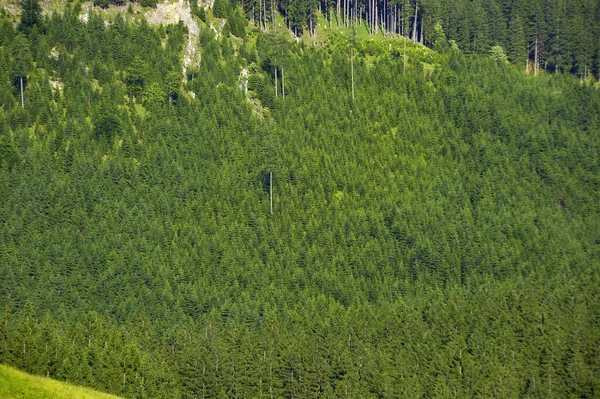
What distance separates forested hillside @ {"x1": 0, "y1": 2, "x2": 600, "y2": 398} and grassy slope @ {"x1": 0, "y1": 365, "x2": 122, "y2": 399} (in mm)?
30727

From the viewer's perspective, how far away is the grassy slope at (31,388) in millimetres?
78812

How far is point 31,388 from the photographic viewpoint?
266ft

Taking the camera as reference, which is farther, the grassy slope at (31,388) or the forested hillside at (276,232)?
the forested hillside at (276,232)

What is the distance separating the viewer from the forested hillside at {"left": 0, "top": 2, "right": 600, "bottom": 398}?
143 meters

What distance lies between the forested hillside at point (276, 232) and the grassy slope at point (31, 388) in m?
30.7

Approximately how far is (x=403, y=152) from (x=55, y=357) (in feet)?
298

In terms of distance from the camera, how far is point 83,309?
5940 inches

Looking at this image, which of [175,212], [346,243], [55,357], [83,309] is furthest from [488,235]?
[55,357]

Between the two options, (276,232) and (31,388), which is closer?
(31,388)

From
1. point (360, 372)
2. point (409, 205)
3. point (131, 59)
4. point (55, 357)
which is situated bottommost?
point (360, 372)

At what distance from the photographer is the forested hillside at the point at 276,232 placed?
14288cm

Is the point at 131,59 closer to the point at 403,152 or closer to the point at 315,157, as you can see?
the point at 315,157

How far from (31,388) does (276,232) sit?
290 feet

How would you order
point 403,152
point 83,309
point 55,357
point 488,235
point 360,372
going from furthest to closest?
1. point 403,152
2. point 488,235
3. point 83,309
4. point 360,372
5. point 55,357
